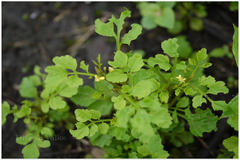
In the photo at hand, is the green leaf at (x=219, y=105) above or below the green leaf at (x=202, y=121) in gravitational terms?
above

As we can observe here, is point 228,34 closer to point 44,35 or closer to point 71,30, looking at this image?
point 71,30

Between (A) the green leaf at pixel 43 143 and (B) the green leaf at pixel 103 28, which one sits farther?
(A) the green leaf at pixel 43 143

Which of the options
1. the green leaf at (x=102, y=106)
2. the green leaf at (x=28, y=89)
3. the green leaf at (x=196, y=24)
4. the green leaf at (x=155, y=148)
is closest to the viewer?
the green leaf at (x=155, y=148)

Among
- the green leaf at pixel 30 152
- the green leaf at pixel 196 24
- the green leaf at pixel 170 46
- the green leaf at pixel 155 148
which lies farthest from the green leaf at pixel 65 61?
the green leaf at pixel 196 24

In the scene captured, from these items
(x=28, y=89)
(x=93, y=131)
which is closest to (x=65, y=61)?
(x=93, y=131)

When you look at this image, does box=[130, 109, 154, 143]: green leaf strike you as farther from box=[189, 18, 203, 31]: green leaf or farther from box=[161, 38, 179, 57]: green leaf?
box=[189, 18, 203, 31]: green leaf

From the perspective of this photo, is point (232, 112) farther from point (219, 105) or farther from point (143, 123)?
point (143, 123)

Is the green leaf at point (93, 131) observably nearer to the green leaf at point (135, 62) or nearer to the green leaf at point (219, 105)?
the green leaf at point (135, 62)

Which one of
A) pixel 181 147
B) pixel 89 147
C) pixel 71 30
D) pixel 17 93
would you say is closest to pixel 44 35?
pixel 71 30

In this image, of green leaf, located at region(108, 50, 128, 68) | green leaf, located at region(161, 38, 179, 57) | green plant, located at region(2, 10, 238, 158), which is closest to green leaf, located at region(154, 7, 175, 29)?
green plant, located at region(2, 10, 238, 158)
